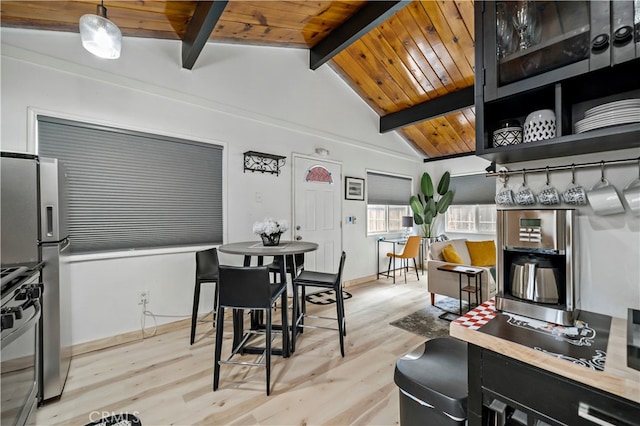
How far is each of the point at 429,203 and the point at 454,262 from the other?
7.61 ft

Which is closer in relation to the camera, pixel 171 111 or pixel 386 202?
pixel 171 111

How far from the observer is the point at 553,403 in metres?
0.79

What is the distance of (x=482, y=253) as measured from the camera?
169 inches

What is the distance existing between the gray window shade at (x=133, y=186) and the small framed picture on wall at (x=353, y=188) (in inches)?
86.8

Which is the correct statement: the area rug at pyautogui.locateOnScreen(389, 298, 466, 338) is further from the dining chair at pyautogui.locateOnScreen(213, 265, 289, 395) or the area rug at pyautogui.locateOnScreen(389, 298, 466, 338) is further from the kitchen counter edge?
the kitchen counter edge

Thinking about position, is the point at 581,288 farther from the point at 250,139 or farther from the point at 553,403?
the point at 250,139

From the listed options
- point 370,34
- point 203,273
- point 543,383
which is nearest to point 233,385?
point 203,273

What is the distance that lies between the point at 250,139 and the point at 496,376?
338 cm

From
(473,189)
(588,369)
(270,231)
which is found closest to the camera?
(588,369)

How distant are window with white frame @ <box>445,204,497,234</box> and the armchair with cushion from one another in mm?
1279

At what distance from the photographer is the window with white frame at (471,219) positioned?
17.8 feet

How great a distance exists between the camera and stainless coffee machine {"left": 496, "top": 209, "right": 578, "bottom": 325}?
42.3 inches

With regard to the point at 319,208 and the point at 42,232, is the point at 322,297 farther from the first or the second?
the point at 42,232

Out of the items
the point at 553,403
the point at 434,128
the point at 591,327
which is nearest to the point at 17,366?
the point at 553,403
